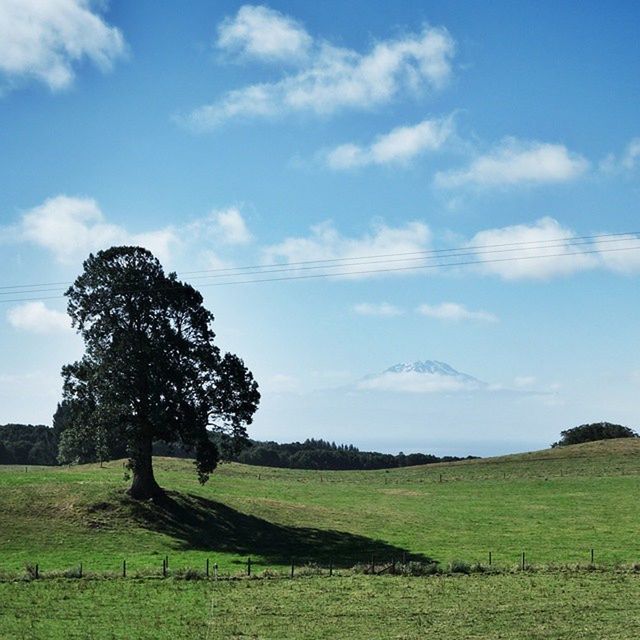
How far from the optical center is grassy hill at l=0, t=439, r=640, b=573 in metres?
54.2

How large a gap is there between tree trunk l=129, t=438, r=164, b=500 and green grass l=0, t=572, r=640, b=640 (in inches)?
832

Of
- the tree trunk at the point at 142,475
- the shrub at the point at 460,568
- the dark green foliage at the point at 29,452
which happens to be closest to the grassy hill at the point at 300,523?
the tree trunk at the point at 142,475

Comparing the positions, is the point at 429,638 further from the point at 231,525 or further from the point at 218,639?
the point at 231,525

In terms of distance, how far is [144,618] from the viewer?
118 feet

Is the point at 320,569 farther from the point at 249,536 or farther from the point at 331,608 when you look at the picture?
the point at 249,536

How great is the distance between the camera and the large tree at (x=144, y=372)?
62562 mm

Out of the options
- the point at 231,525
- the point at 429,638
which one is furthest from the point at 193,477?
the point at 429,638

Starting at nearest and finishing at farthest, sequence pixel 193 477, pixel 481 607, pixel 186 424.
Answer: pixel 481 607 < pixel 186 424 < pixel 193 477

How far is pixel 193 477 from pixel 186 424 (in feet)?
116

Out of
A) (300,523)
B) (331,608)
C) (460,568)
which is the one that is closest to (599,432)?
(300,523)

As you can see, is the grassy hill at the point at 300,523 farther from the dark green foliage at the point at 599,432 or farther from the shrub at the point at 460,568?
the dark green foliage at the point at 599,432

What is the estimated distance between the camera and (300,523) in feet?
229

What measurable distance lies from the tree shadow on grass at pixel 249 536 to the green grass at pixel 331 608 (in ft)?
31.1

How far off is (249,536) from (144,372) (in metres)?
16.8
